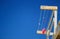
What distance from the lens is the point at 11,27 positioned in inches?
108

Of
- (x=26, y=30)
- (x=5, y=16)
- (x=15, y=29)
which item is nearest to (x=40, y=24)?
(x=26, y=30)

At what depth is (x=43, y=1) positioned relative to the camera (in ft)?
9.02

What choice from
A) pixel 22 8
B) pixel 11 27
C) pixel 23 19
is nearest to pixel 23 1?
pixel 22 8

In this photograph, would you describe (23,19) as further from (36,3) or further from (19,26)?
(36,3)

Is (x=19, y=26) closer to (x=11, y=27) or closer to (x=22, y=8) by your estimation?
(x=11, y=27)

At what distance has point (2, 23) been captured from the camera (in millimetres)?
2750

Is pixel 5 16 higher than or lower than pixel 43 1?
lower

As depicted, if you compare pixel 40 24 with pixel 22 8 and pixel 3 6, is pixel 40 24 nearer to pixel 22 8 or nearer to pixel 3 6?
pixel 22 8

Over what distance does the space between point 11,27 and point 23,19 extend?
259mm

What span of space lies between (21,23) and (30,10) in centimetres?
28

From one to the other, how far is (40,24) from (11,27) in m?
0.52

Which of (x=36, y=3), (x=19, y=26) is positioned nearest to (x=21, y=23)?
(x=19, y=26)

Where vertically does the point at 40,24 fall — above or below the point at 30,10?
below

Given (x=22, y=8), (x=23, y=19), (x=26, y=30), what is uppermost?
(x=22, y=8)
